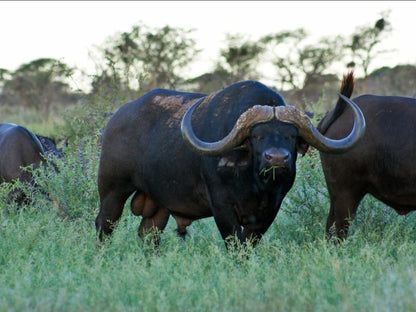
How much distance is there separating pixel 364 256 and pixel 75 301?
2.05m

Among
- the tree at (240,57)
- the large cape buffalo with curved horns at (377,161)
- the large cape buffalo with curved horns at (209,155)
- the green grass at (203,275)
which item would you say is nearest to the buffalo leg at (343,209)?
the large cape buffalo with curved horns at (377,161)

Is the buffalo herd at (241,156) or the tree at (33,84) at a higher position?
the buffalo herd at (241,156)

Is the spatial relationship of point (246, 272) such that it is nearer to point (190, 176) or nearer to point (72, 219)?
point (190, 176)

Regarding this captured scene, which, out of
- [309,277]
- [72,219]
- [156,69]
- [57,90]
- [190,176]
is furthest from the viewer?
[57,90]

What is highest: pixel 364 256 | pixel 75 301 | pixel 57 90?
pixel 75 301

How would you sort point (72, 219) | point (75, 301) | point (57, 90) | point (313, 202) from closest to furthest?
1. point (75, 301)
2. point (313, 202)
3. point (72, 219)
4. point (57, 90)

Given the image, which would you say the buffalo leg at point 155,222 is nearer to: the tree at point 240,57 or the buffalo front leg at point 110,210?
the buffalo front leg at point 110,210

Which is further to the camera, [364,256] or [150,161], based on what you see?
[150,161]

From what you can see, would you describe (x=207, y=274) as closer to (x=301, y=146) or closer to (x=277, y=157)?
(x=277, y=157)

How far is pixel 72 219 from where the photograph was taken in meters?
7.00

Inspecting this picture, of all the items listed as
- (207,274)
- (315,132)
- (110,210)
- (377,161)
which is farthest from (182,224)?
(377,161)

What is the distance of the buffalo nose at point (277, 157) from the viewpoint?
13.6 ft

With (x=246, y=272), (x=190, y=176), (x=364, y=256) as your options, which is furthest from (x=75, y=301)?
(x=364, y=256)

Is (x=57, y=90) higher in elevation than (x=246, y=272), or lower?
lower
